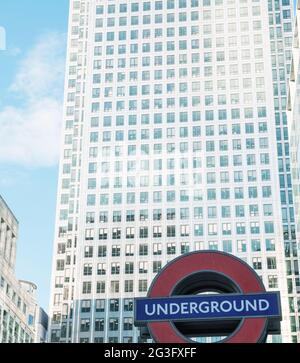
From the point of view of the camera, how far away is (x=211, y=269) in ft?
79.2

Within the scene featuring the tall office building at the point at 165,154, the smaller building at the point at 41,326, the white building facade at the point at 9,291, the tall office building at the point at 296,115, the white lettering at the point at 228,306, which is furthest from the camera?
the smaller building at the point at 41,326

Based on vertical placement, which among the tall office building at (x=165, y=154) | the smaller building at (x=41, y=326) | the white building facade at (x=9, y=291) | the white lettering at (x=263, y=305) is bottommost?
the white lettering at (x=263, y=305)

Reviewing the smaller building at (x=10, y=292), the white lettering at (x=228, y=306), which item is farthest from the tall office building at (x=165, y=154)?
the white lettering at (x=228, y=306)

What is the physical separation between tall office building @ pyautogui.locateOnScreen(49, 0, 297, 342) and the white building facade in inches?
903

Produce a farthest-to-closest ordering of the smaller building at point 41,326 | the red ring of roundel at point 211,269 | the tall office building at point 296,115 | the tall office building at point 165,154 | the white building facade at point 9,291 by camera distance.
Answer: the smaller building at point 41,326 < the tall office building at point 165,154 < the white building facade at point 9,291 < the tall office building at point 296,115 < the red ring of roundel at point 211,269

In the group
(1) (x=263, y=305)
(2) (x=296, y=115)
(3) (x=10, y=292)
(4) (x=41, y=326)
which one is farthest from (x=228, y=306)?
(4) (x=41, y=326)

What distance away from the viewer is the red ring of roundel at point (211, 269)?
75.2ft

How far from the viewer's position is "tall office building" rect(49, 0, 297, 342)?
459 ft

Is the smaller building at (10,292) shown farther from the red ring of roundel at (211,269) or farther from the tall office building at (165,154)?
the red ring of roundel at (211,269)

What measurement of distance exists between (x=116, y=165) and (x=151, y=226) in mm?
17777

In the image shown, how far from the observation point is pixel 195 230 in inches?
5581

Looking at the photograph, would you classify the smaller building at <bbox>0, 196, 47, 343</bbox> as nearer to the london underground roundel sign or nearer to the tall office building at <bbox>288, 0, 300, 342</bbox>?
the tall office building at <bbox>288, 0, 300, 342</bbox>

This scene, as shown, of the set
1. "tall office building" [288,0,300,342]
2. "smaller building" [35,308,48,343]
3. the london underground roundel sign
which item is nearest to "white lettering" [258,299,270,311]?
the london underground roundel sign

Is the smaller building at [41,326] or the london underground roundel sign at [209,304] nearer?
the london underground roundel sign at [209,304]
